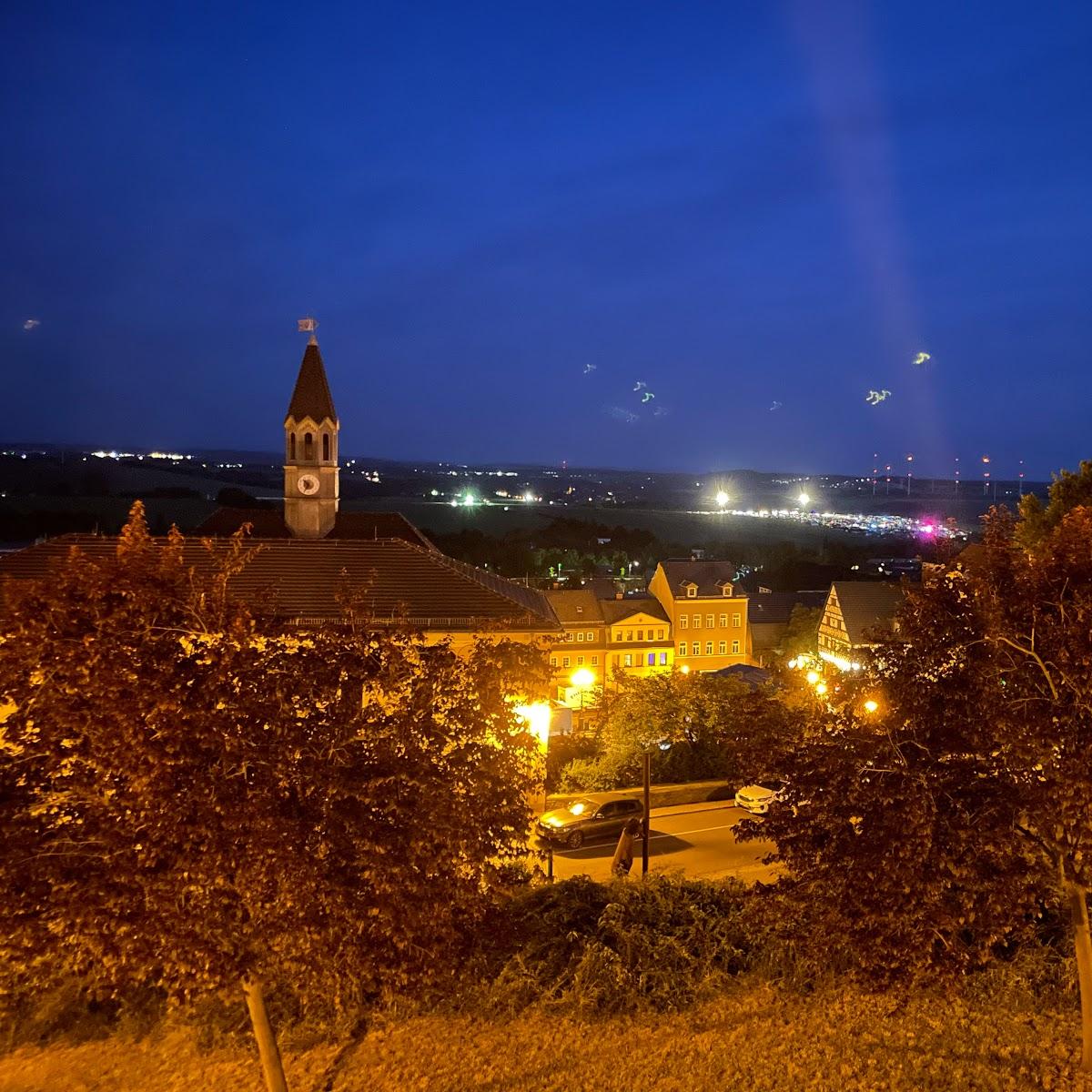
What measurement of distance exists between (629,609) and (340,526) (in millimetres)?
21541

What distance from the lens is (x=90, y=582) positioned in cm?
782

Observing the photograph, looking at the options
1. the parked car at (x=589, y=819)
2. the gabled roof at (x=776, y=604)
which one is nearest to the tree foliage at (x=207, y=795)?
the parked car at (x=589, y=819)

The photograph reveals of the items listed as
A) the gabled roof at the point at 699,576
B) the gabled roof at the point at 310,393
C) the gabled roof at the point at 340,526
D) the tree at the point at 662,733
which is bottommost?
the tree at the point at 662,733

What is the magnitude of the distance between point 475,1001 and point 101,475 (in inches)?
6862

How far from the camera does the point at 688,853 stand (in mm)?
19750

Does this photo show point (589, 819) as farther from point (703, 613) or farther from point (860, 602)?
point (703, 613)

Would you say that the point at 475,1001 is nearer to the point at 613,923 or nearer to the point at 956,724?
the point at 613,923

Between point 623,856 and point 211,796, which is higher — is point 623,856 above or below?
below

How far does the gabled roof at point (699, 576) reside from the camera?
202 feet

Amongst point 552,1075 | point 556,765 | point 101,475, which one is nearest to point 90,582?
point 552,1075

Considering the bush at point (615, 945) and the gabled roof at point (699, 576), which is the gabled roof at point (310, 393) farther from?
the bush at point (615, 945)

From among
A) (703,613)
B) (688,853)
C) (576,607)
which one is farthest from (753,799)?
(703,613)

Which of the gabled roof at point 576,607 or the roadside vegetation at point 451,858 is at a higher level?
the gabled roof at point 576,607

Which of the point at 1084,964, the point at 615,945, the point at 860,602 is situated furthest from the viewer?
the point at 860,602
